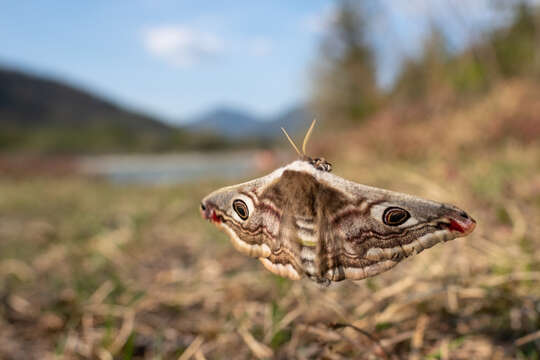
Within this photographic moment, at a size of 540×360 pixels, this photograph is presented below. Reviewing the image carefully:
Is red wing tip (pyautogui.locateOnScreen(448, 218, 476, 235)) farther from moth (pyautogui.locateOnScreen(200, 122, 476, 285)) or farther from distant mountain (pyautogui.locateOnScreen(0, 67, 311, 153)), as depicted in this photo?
distant mountain (pyautogui.locateOnScreen(0, 67, 311, 153))

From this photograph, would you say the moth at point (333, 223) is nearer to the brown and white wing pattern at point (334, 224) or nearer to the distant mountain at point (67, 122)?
the brown and white wing pattern at point (334, 224)

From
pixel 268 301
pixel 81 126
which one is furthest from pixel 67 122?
pixel 268 301

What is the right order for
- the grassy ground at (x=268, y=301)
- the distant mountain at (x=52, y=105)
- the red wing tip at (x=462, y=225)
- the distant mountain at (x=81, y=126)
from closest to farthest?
the red wing tip at (x=462, y=225) → the grassy ground at (x=268, y=301) → the distant mountain at (x=81, y=126) → the distant mountain at (x=52, y=105)

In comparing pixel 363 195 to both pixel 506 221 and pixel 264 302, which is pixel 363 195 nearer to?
pixel 264 302

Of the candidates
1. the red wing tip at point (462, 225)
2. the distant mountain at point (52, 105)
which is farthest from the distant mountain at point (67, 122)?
the red wing tip at point (462, 225)

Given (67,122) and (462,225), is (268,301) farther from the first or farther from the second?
(67,122)

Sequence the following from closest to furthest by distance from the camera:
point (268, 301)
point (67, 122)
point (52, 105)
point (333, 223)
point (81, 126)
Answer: point (333, 223) < point (268, 301) < point (81, 126) < point (67, 122) < point (52, 105)

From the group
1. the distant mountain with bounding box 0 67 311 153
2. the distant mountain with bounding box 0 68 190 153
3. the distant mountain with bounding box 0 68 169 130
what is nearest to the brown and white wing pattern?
the distant mountain with bounding box 0 67 311 153

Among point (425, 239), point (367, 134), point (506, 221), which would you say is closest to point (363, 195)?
point (425, 239)
